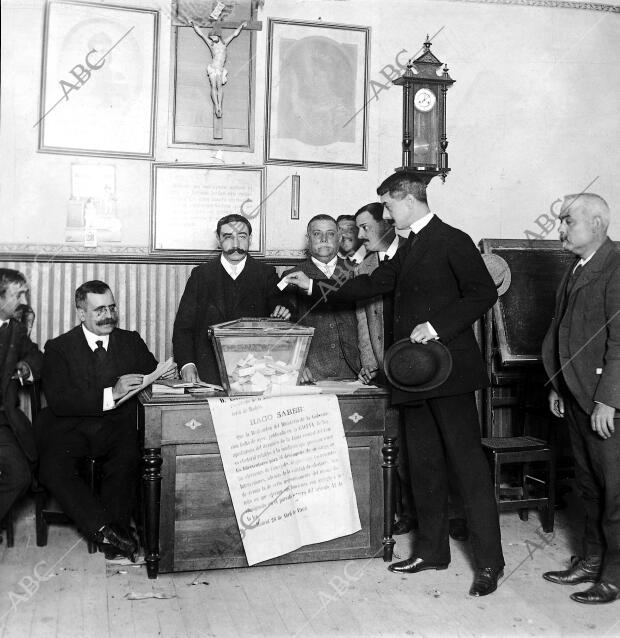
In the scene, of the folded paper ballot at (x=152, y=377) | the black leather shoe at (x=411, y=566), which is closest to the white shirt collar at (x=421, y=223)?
the folded paper ballot at (x=152, y=377)

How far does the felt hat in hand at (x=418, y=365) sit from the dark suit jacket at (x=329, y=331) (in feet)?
2.76

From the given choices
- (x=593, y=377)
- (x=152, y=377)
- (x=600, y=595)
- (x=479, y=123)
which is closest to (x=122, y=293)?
(x=152, y=377)

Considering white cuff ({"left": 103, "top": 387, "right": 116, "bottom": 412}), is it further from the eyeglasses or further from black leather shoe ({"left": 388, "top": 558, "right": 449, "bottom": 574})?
black leather shoe ({"left": 388, "top": 558, "right": 449, "bottom": 574})

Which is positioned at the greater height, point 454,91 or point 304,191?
point 454,91

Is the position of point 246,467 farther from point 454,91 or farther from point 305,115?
point 454,91

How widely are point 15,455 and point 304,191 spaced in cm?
263

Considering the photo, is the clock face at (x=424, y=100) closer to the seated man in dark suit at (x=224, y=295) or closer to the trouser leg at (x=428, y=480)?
the seated man in dark suit at (x=224, y=295)

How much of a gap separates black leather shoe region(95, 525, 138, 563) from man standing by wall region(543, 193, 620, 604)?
6.76ft

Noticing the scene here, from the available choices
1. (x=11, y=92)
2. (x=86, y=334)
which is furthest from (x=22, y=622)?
(x=11, y=92)

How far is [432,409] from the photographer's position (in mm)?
3570

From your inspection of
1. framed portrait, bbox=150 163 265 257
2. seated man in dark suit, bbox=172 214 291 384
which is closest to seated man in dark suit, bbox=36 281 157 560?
seated man in dark suit, bbox=172 214 291 384

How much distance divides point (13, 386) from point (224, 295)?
1.27 meters

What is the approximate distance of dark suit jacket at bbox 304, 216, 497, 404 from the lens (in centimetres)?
341

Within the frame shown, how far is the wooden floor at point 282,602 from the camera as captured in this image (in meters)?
3.01
